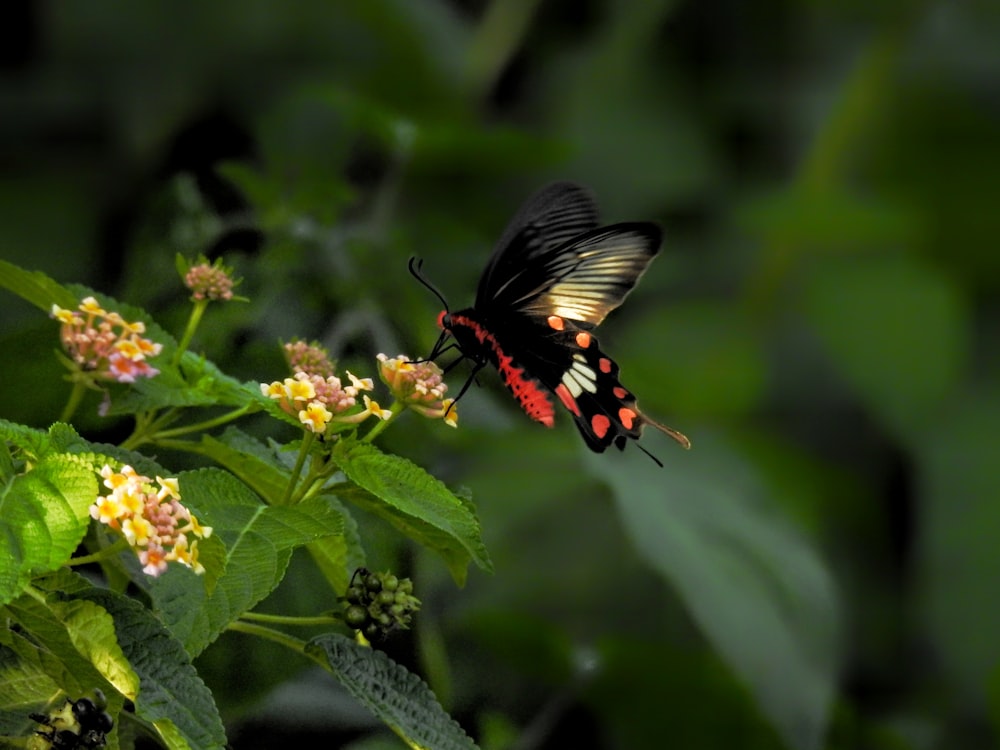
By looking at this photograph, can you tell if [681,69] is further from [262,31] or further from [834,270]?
[262,31]

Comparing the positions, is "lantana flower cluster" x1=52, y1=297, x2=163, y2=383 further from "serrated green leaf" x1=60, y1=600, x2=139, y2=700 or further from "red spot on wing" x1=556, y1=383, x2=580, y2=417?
"red spot on wing" x1=556, y1=383, x2=580, y2=417

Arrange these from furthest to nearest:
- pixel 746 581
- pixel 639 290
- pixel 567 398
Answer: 1. pixel 639 290
2. pixel 746 581
3. pixel 567 398

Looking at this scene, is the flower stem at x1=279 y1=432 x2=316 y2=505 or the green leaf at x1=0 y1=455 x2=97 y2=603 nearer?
the green leaf at x1=0 y1=455 x2=97 y2=603

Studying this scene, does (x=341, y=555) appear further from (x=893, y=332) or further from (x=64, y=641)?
(x=893, y=332)

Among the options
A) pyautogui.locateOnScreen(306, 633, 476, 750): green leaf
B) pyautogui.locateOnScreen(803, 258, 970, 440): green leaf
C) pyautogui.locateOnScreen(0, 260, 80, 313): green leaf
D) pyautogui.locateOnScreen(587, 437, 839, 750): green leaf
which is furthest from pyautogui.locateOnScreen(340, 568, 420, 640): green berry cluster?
pyautogui.locateOnScreen(803, 258, 970, 440): green leaf

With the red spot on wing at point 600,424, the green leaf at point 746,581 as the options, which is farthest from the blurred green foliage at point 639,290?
the red spot on wing at point 600,424

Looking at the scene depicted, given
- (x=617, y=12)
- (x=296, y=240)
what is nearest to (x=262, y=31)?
(x=296, y=240)

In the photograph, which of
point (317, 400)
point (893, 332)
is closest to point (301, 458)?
point (317, 400)

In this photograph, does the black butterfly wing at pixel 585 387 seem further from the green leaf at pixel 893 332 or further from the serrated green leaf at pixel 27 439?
the green leaf at pixel 893 332
